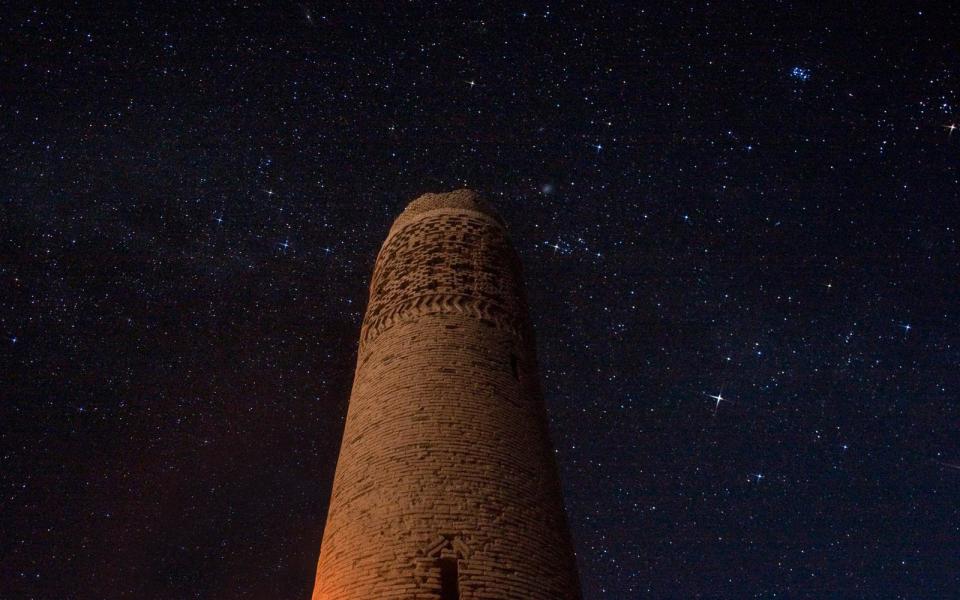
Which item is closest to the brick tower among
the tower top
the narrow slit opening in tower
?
the narrow slit opening in tower

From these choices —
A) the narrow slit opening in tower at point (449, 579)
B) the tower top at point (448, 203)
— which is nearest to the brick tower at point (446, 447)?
the narrow slit opening in tower at point (449, 579)

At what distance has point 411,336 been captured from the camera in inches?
363

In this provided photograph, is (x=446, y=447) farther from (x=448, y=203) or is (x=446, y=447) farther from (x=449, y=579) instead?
(x=448, y=203)

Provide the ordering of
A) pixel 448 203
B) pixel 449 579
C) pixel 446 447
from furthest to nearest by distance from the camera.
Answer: pixel 448 203 < pixel 446 447 < pixel 449 579

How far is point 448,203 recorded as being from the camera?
1150 centimetres

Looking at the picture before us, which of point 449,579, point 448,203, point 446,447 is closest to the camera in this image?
point 449,579

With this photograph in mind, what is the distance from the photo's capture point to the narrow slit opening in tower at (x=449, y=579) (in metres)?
6.60

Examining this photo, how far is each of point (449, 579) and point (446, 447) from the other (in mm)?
1509

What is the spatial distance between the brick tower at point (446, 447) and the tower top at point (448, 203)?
471 millimetres

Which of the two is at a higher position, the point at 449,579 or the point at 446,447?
the point at 446,447

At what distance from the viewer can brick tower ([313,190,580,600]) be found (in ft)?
22.4

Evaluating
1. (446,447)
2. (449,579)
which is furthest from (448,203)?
(449,579)

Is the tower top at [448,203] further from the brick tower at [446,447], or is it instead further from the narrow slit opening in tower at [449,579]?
the narrow slit opening in tower at [449,579]

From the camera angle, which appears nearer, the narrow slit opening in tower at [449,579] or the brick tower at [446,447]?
the narrow slit opening in tower at [449,579]
